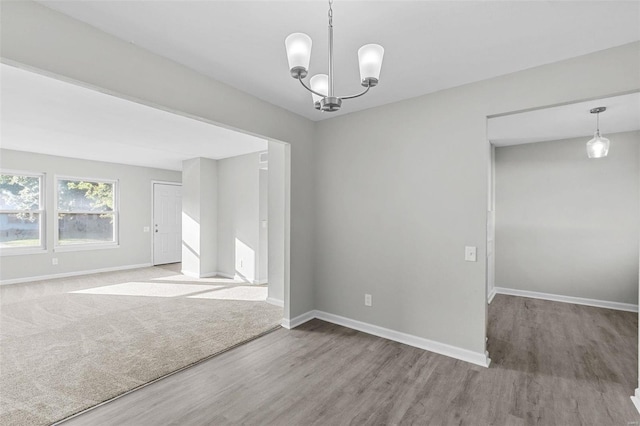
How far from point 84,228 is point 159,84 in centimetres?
608

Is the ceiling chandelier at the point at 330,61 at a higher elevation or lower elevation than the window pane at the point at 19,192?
higher

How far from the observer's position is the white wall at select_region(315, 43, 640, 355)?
249 centimetres

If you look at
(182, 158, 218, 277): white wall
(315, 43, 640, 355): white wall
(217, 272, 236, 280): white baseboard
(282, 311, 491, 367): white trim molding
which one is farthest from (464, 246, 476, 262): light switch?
(182, 158, 218, 277): white wall

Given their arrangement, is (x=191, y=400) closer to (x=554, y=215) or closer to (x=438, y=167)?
(x=438, y=167)

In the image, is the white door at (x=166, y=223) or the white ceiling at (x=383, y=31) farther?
the white door at (x=166, y=223)

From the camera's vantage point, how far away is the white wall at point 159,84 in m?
1.69

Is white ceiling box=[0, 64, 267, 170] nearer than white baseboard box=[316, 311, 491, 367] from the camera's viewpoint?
No

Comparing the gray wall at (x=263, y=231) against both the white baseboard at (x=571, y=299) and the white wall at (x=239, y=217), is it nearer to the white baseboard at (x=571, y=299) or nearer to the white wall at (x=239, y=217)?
the white wall at (x=239, y=217)

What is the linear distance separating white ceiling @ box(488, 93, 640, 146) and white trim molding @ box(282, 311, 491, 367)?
101 inches

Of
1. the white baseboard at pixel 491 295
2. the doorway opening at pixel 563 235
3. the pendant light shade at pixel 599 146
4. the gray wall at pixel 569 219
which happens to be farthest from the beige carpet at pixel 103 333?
the pendant light shade at pixel 599 146

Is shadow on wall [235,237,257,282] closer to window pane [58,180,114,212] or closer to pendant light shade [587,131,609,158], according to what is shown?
window pane [58,180,114,212]

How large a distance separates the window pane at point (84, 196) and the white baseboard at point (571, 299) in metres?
8.53

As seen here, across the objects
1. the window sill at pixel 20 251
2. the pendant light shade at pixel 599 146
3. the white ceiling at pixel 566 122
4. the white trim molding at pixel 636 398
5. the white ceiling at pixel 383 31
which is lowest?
the white trim molding at pixel 636 398

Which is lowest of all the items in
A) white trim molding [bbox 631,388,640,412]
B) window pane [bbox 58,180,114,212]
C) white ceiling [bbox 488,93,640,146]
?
white trim molding [bbox 631,388,640,412]
